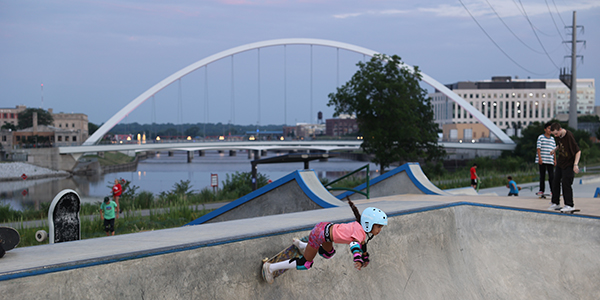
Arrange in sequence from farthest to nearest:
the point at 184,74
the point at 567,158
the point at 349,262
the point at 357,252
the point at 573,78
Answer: the point at 184,74
the point at 573,78
the point at 567,158
the point at 349,262
the point at 357,252

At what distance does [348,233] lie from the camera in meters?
4.54

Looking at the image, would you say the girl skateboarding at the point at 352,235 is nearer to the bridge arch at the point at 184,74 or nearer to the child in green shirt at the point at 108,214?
the child in green shirt at the point at 108,214

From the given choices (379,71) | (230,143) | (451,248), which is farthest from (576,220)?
(230,143)

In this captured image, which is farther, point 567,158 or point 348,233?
point 567,158

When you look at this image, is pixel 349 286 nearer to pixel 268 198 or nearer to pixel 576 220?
pixel 576 220

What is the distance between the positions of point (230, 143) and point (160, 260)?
79.2 meters

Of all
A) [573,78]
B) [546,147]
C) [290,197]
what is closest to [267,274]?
[290,197]

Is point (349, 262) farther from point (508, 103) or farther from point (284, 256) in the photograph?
point (508, 103)

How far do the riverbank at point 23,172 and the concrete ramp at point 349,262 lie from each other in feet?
223

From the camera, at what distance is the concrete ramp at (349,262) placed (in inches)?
161

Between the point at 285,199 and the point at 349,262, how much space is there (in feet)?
17.4

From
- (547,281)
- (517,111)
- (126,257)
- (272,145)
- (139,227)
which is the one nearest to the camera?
(126,257)

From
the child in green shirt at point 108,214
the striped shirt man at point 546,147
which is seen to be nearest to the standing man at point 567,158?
the striped shirt man at point 546,147

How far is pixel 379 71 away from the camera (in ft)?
119
